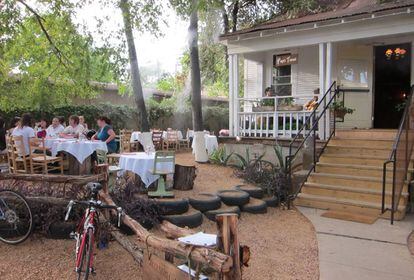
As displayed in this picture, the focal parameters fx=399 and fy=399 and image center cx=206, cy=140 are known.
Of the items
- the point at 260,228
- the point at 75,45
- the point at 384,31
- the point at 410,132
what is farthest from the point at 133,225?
the point at 384,31

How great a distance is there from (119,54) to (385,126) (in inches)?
314

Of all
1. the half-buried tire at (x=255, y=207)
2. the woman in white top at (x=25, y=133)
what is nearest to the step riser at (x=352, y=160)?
the half-buried tire at (x=255, y=207)

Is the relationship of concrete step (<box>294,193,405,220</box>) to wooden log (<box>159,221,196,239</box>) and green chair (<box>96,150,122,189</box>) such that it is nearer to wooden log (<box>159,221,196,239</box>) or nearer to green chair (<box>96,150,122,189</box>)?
green chair (<box>96,150,122,189</box>)

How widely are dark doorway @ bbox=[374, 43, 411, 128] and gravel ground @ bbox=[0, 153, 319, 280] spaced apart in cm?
645

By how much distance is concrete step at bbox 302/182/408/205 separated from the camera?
7403mm

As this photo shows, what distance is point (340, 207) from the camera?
766 cm

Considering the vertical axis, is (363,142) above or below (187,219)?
above

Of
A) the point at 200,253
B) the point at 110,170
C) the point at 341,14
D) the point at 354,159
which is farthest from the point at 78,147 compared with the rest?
the point at 341,14

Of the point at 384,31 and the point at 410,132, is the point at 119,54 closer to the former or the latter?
the point at 384,31

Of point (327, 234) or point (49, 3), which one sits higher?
point (49, 3)

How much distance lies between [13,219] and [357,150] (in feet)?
23.1

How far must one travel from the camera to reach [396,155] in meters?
6.98

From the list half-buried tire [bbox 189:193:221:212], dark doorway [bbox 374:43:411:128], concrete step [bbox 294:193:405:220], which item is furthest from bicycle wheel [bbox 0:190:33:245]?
dark doorway [bbox 374:43:411:128]

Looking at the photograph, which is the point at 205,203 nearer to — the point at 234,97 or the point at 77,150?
the point at 77,150
